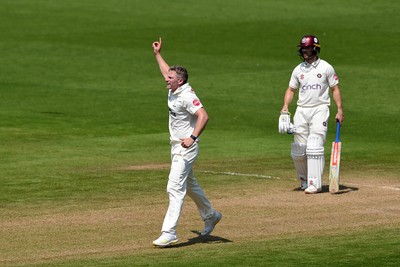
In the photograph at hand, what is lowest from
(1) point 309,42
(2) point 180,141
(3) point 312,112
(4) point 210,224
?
(4) point 210,224

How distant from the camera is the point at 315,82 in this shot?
2028 cm

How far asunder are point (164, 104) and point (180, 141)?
1577 cm

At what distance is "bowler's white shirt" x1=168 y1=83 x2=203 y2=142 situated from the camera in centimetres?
1595

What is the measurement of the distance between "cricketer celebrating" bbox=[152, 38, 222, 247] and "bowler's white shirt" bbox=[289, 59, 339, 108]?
4535mm

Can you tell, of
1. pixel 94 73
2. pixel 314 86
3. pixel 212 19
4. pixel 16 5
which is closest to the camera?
pixel 314 86

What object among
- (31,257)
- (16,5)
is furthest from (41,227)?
(16,5)

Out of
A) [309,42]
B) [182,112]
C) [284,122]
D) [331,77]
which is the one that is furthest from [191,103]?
[331,77]

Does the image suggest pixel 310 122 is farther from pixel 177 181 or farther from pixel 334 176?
pixel 177 181

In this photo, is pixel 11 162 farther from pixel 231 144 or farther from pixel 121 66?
pixel 121 66

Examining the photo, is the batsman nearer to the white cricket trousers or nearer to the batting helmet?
the batting helmet

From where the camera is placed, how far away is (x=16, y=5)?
50312 millimetres

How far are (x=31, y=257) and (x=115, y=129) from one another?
13.2 m

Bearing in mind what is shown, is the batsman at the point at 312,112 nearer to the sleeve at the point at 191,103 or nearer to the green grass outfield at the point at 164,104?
the green grass outfield at the point at 164,104

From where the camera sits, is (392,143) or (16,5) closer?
(392,143)
